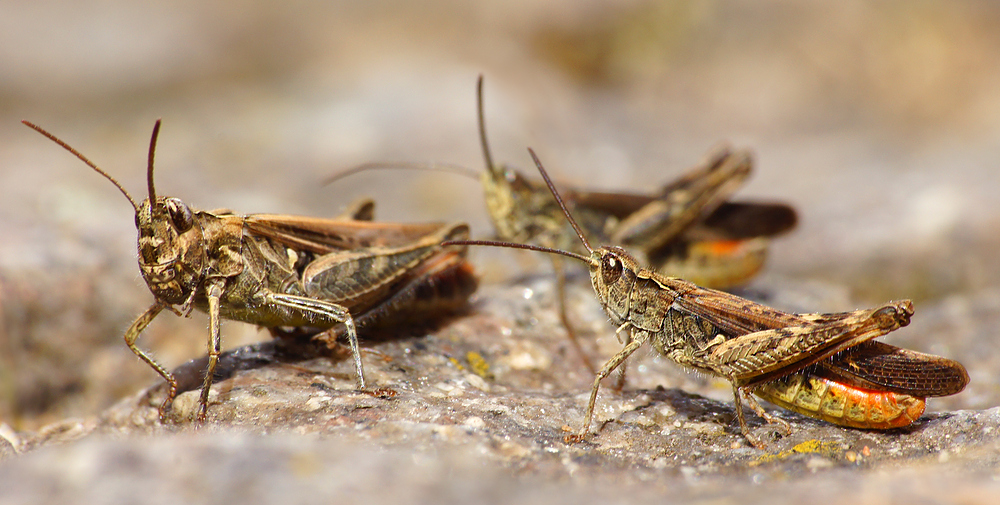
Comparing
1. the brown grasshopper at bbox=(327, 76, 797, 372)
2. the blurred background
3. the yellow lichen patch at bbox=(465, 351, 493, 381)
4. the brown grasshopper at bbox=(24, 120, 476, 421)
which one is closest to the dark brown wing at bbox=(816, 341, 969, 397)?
the blurred background

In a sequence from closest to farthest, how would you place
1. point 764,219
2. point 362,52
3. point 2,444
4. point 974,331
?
1. point 2,444
2. point 974,331
3. point 764,219
4. point 362,52

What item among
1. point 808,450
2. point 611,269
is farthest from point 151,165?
point 808,450

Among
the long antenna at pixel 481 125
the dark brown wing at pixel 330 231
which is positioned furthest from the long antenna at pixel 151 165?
the long antenna at pixel 481 125

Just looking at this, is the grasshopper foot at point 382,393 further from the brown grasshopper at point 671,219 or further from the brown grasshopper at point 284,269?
the brown grasshopper at point 671,219

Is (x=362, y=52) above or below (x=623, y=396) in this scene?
above

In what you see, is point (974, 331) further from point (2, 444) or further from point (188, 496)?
point (2, 444)

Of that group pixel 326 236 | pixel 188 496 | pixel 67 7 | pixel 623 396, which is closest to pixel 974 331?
pixel 623 396

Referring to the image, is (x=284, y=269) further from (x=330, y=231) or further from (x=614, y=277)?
(x=614, y=277)
